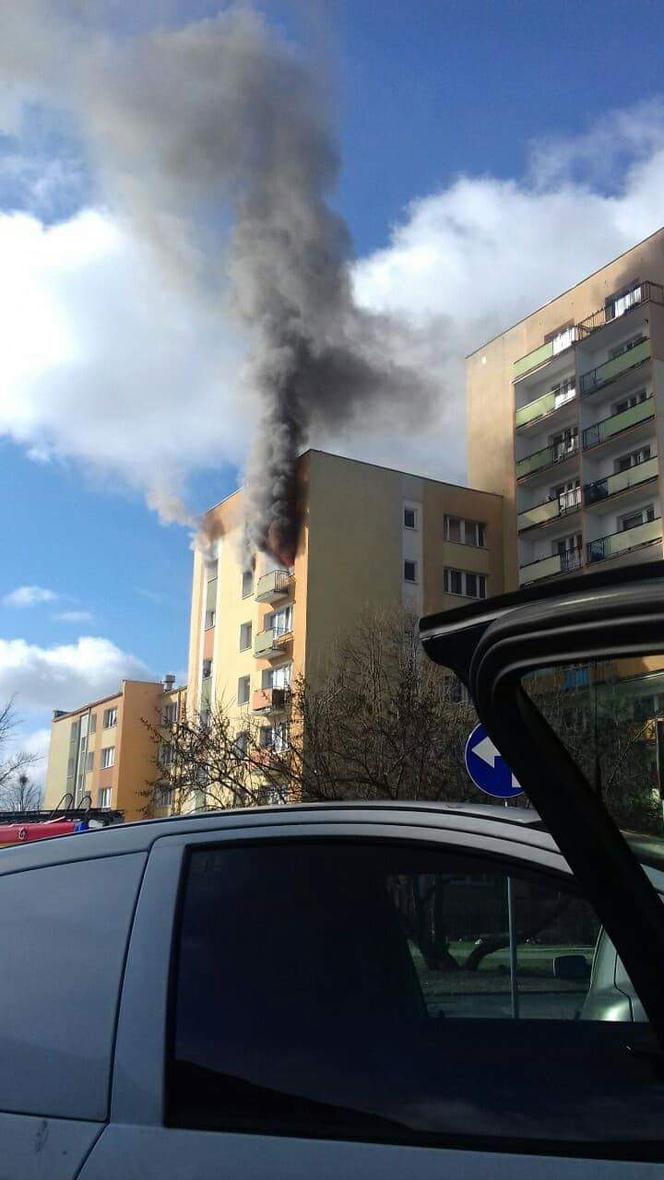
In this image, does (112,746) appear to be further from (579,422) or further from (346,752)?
(346,752)

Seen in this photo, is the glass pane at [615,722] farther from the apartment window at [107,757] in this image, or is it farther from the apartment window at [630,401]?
the apartment window at [107,757]

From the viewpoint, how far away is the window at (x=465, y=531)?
128 feet

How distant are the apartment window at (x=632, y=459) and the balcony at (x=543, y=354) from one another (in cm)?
476

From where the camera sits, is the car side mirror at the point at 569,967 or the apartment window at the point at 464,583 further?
the apartment window at the point at 464,583

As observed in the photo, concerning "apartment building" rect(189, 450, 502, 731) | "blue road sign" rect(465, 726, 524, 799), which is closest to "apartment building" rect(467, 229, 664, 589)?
"apartment building" rect(189, 450, 502, 731)

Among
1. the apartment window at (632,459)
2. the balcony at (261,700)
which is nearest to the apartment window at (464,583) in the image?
the apartment window at (632,459)

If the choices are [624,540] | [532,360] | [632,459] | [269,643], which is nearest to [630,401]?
[632,459]

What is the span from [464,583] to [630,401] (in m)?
8.89

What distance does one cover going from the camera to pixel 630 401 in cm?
3584

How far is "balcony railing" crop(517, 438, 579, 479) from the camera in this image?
37594 millimetres

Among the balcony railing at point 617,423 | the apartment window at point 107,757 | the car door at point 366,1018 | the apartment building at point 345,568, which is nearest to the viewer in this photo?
the car door at point 366,1018

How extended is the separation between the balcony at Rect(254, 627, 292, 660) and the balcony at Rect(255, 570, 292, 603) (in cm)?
120

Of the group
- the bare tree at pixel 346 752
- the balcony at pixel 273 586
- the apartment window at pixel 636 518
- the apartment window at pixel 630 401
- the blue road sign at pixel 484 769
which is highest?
the apartment window at pixel 630 401

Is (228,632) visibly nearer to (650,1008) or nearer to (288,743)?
(288,743)
